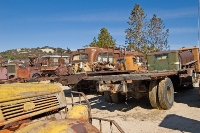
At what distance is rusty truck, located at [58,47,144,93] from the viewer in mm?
10694

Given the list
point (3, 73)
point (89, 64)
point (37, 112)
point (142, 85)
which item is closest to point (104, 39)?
point (3, 73)

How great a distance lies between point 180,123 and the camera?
6.03m

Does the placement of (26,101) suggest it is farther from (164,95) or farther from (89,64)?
(89,64)

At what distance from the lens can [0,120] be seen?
2752mm

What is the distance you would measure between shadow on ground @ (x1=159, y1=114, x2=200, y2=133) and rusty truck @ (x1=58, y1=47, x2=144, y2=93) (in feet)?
14.1

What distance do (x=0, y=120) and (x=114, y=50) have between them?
40.3 feet

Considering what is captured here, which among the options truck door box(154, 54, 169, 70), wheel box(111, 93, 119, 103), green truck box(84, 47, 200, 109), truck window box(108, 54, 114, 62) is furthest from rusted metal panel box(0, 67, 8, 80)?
truck door box(154, 54, 169, 70)

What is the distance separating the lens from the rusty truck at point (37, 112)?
271 centimetres

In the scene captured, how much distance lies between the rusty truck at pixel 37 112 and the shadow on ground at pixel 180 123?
2808 mm

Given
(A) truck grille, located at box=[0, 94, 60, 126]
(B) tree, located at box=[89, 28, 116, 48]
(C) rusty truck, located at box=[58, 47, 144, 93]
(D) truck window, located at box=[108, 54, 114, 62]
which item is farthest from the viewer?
(B) tree, located at box=[89, 28, 116, 48]

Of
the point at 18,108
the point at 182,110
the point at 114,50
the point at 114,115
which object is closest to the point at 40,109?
the point at 18,108

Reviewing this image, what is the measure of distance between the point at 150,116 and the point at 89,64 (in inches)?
216

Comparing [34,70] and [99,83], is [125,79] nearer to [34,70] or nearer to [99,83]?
[99,83]

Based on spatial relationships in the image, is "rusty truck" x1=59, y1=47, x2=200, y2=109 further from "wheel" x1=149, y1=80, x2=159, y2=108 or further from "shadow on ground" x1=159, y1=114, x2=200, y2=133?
"shadow on ground" x1=159, y1=114, x2=200, y2=133
